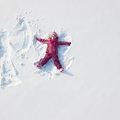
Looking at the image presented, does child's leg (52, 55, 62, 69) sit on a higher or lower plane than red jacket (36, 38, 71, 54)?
lower

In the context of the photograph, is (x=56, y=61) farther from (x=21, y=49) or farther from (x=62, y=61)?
(x=21, y=49)

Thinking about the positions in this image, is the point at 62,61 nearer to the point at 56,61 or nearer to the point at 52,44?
the point at 56,61

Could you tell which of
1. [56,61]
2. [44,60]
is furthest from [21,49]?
[56,61]

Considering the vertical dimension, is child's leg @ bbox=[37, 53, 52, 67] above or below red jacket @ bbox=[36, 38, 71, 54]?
below

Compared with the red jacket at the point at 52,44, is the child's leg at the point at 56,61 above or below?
below

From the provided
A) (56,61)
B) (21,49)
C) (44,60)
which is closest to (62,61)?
(56,61)

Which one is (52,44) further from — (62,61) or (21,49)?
(21,49)

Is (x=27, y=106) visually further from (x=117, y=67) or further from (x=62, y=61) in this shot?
(x=117, y=67)

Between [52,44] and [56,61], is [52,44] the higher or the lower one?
the higher one
